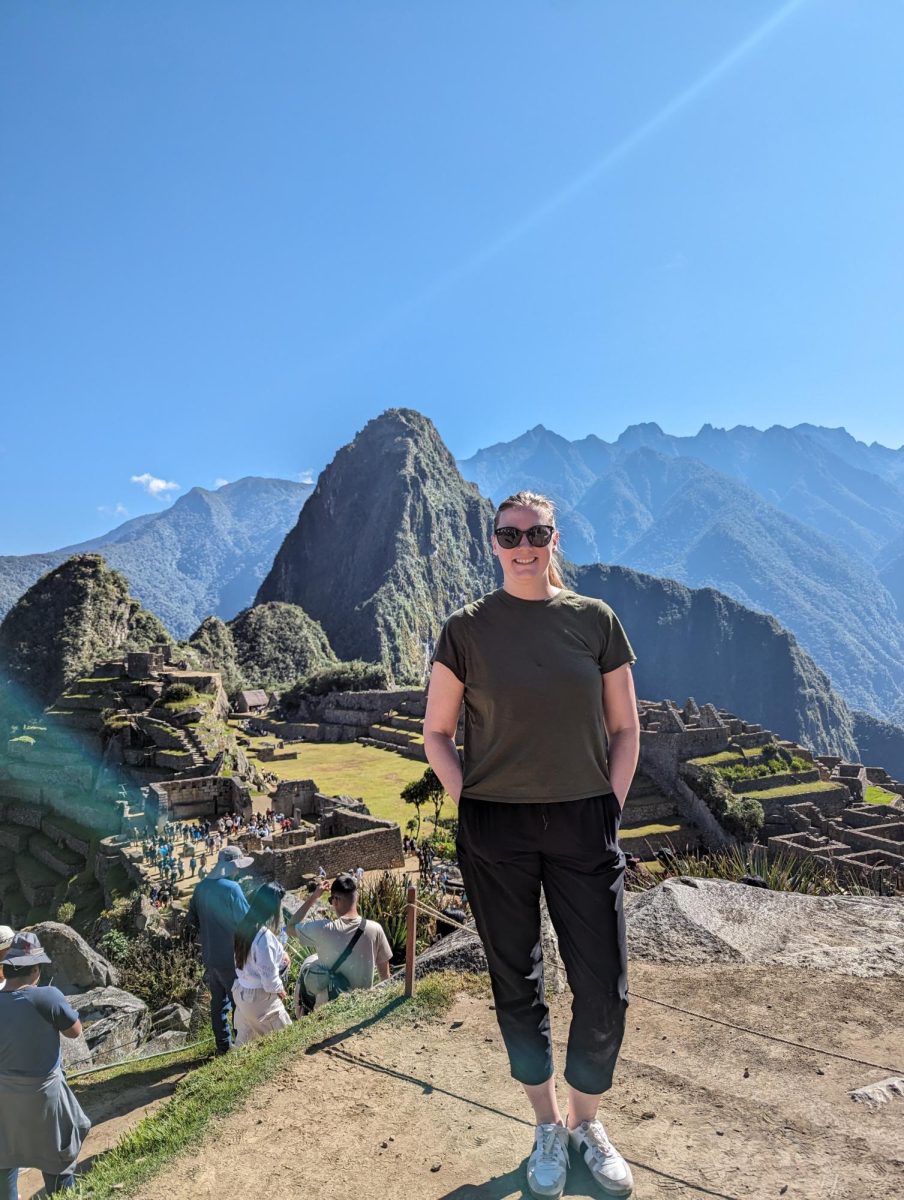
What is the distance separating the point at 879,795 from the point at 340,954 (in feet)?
140

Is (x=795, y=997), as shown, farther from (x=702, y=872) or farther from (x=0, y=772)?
(x=0, y=772)

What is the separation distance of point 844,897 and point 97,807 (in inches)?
1096

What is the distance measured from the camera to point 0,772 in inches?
1267

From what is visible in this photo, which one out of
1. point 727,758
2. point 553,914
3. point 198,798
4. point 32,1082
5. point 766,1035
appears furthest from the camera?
point 727,758

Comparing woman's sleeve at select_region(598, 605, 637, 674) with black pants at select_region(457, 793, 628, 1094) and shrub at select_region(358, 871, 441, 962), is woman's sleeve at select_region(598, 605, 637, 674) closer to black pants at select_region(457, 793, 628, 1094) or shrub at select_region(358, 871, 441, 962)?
black pants at select_region(457, 793, 628, 1094)

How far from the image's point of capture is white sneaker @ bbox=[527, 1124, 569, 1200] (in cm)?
239

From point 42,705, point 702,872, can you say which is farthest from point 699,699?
point 702,872

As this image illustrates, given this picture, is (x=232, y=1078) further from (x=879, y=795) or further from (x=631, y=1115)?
(x=879, y=795)

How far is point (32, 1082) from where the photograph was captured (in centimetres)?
382

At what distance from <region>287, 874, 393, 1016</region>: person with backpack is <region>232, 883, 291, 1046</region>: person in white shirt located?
18cm

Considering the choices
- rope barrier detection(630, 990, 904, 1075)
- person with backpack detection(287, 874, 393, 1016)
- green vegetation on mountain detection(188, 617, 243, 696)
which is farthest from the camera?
green vegetation on mountain detection(188, 617, 243, 696)

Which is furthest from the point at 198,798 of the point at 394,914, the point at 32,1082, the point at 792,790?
the point at 792,790

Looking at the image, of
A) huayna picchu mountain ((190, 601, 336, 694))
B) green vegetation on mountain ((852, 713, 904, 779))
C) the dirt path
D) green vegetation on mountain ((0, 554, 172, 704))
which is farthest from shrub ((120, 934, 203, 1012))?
green vegetation on mountain ((852, 713, 904, 779))

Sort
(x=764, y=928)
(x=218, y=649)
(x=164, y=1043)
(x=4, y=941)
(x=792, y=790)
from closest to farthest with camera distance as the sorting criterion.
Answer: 1. (x=4, y=941)
2. (x=764, y=928)
3. (x=164, y=1043)
4. (x=792, y=790)
5. (x=218, y=649)
